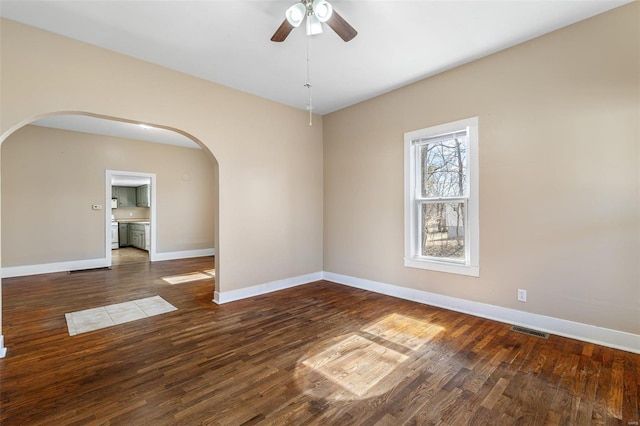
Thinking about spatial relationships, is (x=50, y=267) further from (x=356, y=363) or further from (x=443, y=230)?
(x=443, y=230)

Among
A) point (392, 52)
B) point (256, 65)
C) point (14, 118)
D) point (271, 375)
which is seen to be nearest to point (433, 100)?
point (392, 52)

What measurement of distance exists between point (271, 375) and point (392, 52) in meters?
3.42

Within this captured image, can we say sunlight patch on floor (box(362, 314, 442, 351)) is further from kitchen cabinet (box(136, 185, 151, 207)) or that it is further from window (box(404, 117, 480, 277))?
kitchen cabinet (box(136, 185, 151, 207))

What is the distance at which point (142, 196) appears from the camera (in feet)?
32.0

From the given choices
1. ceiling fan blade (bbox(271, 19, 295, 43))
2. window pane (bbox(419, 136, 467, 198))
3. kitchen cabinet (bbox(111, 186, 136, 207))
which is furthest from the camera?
kitchen cabinet (bbox(111, 186, 136, 207))

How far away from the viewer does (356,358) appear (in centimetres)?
244

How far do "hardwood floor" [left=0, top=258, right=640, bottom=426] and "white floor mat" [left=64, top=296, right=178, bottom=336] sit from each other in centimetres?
13

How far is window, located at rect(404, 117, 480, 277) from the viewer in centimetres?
338

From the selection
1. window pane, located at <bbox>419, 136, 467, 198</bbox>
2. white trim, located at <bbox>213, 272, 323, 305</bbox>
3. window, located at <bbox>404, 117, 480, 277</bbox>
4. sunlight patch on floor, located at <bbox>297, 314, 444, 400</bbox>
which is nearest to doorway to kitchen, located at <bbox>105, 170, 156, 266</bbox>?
white trim, located at <bbox>213, 272, 323, 305</bbox>

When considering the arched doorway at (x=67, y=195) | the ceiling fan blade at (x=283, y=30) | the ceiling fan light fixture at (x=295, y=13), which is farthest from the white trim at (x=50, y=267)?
the ceiling fan light fixture at (x=295, y=13)

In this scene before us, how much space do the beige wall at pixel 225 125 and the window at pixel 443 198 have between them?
183 centimetres

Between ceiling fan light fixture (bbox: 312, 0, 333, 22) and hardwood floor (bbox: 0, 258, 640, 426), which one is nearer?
hardwood floor (bbox: 0, 258, 640, 426)

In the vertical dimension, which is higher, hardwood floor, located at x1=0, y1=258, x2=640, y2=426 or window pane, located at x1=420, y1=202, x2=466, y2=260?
window pane, located at x1=420, y1=202, x2=466, y2=260

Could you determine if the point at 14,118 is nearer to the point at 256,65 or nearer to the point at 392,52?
the point at 256,65
